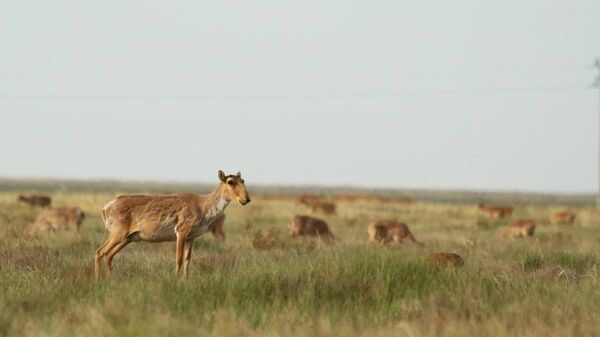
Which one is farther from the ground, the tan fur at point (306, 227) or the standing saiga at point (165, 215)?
the standing saiga at point (165, 215)

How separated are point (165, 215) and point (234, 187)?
1061mm

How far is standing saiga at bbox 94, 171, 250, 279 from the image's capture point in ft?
45.2

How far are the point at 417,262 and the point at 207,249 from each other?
757 centimetres

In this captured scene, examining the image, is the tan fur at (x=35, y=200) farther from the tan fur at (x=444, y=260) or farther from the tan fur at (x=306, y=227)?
the tan fur at (x=444, y=260)

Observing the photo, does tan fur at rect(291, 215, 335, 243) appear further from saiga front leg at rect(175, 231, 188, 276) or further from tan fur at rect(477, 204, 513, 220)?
tan fur at rect(477, 204, 513, 220)

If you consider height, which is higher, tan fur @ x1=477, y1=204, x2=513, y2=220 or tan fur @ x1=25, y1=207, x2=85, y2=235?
tan fur @ x1=477, y1=204, x2=513, y2=220

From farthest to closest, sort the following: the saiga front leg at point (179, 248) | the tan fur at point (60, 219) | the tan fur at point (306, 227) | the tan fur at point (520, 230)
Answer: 1. the tan fur at point (520, 230)
2. the tan fur at point (60, 219)
3. the tan fur at point (306, 227)
4. the saiga front leg at point (179, 248)

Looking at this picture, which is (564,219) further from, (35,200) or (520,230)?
(35,200)

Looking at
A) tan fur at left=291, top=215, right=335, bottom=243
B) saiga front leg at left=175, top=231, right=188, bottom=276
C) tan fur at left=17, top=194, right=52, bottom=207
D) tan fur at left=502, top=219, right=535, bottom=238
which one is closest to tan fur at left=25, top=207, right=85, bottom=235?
A: tan fur at left=291, top=215, right=335, bottom=243

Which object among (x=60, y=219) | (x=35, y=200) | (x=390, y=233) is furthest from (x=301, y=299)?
(x=35, y=200)

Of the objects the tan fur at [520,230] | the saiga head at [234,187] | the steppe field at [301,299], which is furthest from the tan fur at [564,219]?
the saiga head at [234,187]

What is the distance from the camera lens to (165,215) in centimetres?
1379

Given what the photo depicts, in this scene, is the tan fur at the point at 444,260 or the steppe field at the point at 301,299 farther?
the tan fur at the point at 444,260

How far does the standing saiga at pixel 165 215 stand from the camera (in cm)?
1377
